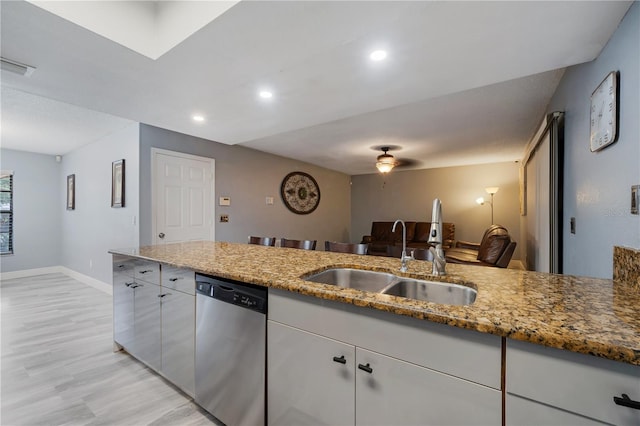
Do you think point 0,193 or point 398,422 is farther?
point 0,193

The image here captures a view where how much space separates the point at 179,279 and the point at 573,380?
6.08 feet

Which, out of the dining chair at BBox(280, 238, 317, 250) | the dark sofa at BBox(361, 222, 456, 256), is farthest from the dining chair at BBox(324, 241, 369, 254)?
the dark sofa at BBox(361, 222, 456, 256)

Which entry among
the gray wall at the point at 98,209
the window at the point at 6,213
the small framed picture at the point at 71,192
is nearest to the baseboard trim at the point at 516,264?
the gray wall at the point at 98,209

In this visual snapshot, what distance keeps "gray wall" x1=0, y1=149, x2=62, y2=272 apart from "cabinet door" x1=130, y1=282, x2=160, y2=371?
5.12 m

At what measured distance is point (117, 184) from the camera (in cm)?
397

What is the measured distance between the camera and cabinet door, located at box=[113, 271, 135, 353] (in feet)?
7.19

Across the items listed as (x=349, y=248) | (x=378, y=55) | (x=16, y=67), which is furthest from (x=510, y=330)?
(x=16, y=67)

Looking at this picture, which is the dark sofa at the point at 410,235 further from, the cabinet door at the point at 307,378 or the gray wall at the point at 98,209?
the cabinet door at the point at 307,378

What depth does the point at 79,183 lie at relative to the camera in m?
4.99

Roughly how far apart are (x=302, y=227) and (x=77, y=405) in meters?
4.83

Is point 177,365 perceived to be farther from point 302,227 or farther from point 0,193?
point 0,193

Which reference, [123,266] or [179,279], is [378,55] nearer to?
[179,279]

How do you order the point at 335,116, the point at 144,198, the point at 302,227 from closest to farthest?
the point at 335,116 → the point at 144,198 → the point at 302,227

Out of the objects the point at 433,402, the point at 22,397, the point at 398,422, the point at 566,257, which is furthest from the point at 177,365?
the point at 566,257
